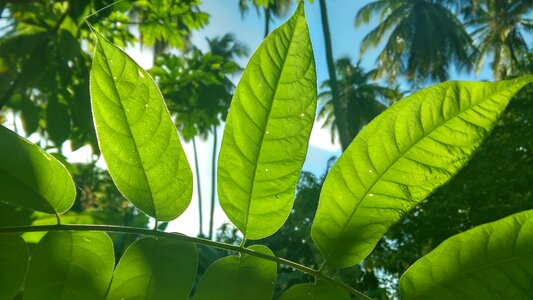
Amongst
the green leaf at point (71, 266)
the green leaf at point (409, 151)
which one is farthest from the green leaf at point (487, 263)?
the green leaf at point (71, 266)

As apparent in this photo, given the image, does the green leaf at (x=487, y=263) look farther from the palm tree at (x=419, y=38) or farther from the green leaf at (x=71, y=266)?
the palm tree at (x=419, y=38)

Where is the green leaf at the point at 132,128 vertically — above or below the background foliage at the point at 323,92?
below

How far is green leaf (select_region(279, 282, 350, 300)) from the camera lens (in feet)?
0.80

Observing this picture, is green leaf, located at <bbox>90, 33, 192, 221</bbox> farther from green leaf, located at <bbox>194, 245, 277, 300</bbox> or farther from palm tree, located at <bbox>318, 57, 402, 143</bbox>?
palm tree, located at <bbox>318, 57, 402, 143</bbox>

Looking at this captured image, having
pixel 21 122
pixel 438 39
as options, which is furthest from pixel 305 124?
pixel 438 39

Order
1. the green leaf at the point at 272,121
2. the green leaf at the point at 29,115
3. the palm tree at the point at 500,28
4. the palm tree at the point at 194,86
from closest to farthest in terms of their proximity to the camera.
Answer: the green leaf at the point at 272,121 < the green leaf at the point at 29,115 < the palm tree at the point at 194,86 < the palm tree at the point at 500,28

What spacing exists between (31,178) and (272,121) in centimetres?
12

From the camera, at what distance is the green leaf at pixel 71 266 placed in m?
0.25

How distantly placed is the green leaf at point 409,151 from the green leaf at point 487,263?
1.1 inches

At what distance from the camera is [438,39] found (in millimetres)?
14078

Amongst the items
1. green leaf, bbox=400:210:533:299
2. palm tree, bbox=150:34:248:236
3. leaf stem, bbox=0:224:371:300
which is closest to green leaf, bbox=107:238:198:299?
leaf stem, bbox=0:224:371:300

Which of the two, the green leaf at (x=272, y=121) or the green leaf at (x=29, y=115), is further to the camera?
the green leaf at (x=29, y=115)

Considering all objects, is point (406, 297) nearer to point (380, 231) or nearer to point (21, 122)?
point (380, 231)

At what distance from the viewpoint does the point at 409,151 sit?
229mm
